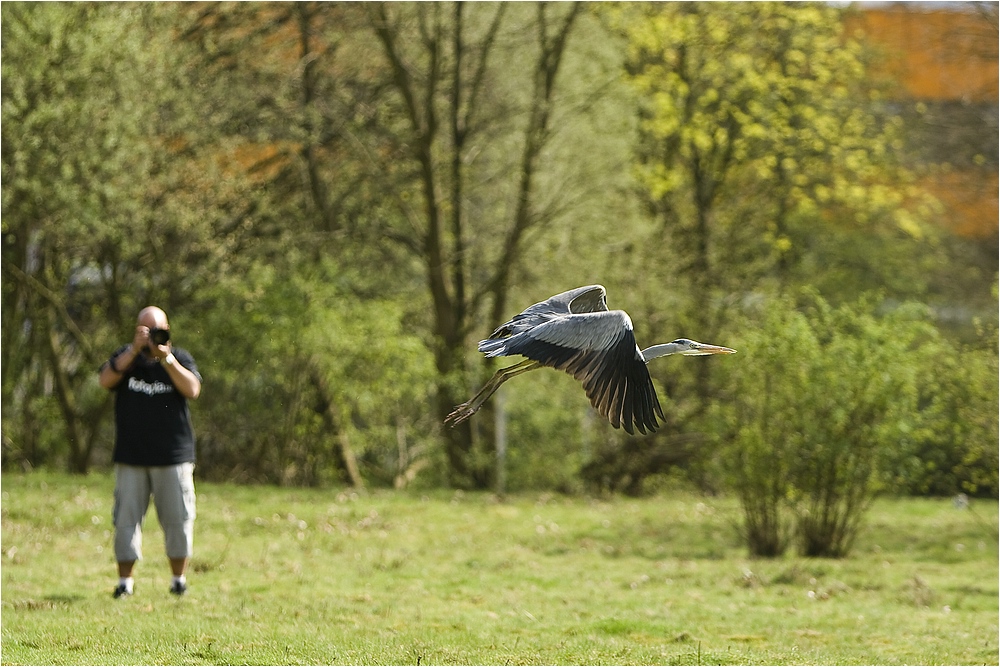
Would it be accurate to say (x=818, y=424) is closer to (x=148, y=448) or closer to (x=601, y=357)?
(x=601, y=357)

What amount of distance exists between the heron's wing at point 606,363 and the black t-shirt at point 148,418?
9.78 feet

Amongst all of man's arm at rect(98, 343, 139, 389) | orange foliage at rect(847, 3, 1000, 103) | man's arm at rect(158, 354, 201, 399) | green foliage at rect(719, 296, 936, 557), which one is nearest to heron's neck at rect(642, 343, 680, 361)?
man's arm at rect(158, 354, 201, 399)

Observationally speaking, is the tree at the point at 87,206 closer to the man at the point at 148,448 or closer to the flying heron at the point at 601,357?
the man at the point at 148,448

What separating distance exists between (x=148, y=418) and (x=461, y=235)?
981cm

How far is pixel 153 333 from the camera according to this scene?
766 cm

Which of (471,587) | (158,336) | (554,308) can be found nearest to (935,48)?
(471,587)

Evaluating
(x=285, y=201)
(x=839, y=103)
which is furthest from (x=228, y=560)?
(x=839, y=103)

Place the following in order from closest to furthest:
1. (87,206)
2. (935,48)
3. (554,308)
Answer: (554,308) < (87,206) < (935,48)

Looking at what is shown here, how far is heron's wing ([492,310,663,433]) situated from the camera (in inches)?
233

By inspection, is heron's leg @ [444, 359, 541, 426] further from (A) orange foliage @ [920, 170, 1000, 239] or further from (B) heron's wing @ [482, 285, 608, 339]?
(A) orange foliage @ [920, 170, 1000, 239]

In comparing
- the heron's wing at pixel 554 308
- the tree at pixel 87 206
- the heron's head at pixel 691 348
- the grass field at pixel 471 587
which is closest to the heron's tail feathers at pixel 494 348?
the heron's wing at pixel 554 308

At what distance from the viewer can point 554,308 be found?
22.3 feet

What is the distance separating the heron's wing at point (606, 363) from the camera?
591cm

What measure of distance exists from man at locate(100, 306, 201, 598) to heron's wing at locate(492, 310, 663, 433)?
298 centimetres
